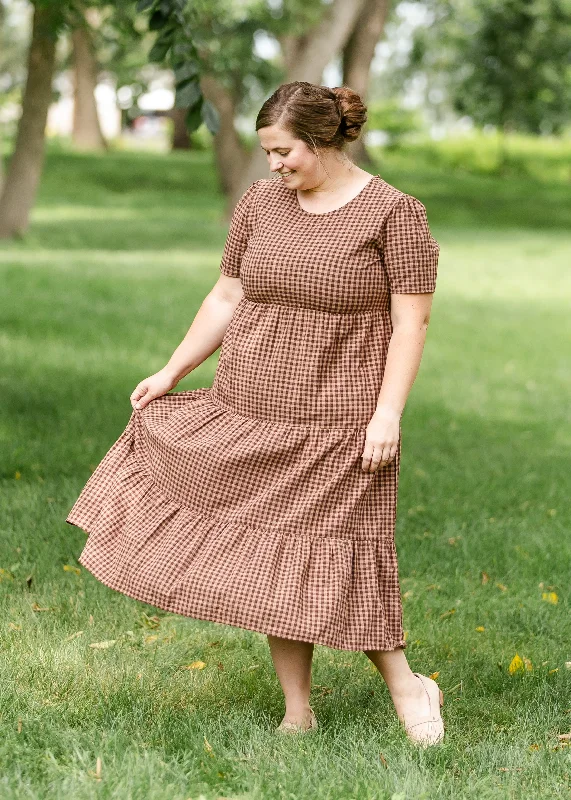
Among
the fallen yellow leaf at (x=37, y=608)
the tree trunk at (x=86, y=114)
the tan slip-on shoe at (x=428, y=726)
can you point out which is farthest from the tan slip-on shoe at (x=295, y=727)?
the tree trunk at (x=86, y=114)

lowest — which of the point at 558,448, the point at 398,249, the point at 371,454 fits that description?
the point at 558,448

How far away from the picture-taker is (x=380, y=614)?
3393 millimetres

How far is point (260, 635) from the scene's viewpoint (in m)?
4.54

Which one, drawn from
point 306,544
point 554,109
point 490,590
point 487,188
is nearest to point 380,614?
point 306,544

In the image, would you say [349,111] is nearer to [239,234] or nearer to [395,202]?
[395,202]

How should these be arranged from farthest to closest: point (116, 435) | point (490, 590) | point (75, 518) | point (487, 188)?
point (487, 188) → point (116, 435) → point (490, 590) → point (75, 518)

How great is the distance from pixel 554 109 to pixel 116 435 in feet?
131

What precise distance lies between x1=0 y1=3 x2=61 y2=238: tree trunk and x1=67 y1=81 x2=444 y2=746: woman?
11872mm

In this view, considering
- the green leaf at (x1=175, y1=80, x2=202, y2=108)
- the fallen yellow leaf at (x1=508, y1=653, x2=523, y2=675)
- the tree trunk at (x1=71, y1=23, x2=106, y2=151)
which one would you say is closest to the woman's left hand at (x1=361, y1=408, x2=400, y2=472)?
the fallen yellow leaf at (x1=508, y1=653, x2=523, y2=675)

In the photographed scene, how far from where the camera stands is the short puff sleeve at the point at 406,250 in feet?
11.1

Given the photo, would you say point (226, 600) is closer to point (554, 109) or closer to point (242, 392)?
point (242, 392)

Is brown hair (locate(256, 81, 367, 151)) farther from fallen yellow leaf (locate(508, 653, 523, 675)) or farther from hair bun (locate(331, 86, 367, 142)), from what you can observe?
fallen yellow leaf (locate(508, 653, 523, 675))

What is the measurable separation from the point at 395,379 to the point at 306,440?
31 cm

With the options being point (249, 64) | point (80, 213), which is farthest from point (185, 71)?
point (80, 213)
